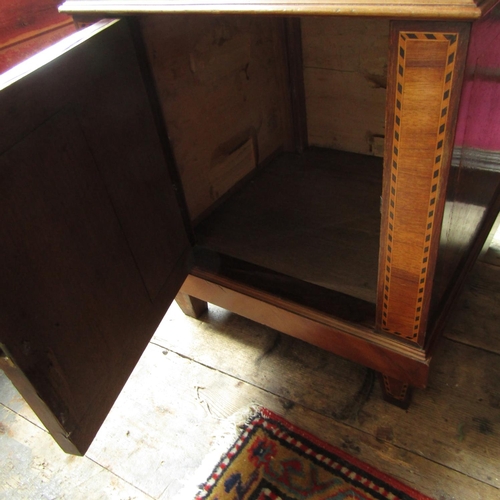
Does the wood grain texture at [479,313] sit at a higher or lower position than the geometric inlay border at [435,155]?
higher

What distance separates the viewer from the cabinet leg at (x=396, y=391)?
97 cm

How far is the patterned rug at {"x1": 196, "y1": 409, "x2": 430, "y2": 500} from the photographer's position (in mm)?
902

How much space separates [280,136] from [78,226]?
0.95 m

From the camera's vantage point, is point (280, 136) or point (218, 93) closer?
point (218, 93)

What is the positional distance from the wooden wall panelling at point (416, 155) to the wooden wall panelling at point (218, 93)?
52 centimetres

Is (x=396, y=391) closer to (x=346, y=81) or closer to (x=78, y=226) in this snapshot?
(x=78, y=226)

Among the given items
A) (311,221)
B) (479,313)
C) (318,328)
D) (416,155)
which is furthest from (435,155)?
(479,313)

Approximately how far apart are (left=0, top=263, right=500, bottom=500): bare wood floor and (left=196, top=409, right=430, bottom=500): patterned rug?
3 centimetres

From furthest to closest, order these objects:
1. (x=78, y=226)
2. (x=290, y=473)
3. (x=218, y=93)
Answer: (x=218, y=93)
(x=290, y=473)
(x=78, y=226)

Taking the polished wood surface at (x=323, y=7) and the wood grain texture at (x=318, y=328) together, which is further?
the wood grain texture at (x=318, y=328)

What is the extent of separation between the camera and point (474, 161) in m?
0.80

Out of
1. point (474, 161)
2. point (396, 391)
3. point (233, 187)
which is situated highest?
point (233, 187)

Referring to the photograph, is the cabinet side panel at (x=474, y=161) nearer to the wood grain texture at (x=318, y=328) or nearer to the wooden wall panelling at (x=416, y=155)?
the wooden wall panelling at (x=416, y=155)

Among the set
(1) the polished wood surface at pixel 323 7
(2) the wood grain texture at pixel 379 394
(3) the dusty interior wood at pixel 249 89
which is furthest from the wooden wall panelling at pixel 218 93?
(2) the wood grain texture at pixel 379 394
